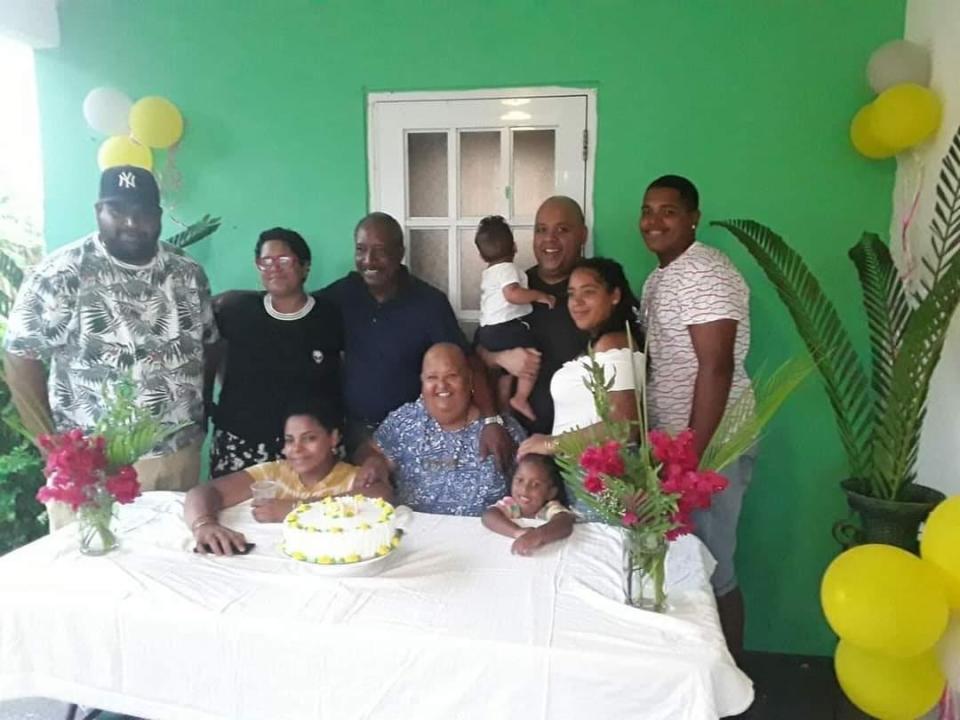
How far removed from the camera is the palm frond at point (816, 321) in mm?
2377

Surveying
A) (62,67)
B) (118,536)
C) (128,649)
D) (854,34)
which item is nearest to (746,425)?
(128,649)

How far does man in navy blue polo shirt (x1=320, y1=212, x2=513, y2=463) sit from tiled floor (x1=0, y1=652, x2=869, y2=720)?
126cm

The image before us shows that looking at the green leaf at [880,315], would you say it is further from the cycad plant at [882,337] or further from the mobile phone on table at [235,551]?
the mobile phone on table at [235,551]

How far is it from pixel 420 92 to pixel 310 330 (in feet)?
3.62

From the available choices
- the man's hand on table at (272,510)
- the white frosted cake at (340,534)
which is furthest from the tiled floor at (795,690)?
the man's hand on table at (272,510)

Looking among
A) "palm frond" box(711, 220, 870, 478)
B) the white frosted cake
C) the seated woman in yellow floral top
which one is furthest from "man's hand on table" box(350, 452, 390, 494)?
"palm frond" box(711, 220, 870, 478)

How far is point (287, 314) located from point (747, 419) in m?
1.57

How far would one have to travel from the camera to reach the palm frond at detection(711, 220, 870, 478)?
2.38 metres

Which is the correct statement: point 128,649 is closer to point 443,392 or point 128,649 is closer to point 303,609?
point 303,609

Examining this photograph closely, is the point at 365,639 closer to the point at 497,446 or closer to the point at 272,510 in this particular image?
the point at 272,510

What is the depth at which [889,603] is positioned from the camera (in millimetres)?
1845

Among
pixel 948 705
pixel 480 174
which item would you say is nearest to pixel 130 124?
pixel 480 174

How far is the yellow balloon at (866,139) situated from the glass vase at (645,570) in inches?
70.3

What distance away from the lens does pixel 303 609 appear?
62.2 inches
